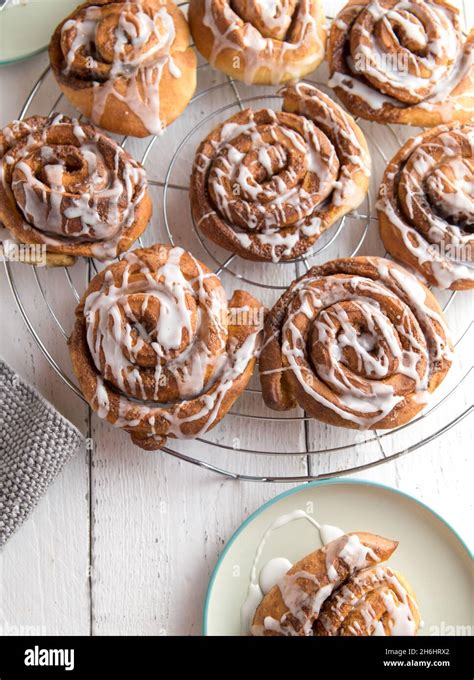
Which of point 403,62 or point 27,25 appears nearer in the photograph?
point 403,62

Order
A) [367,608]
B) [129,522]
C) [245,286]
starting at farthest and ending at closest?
[245,286], [129,522], [367,608]

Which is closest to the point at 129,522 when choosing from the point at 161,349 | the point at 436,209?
the point at 161,349

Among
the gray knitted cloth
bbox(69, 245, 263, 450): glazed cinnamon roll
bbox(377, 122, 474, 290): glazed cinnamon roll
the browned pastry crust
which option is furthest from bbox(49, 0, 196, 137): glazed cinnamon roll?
the browned pastry crust

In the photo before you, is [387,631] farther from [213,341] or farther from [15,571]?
[15,571]

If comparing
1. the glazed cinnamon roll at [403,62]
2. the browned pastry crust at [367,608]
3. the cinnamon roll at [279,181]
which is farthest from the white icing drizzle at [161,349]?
the glazed cinnamon roll at [403,62]

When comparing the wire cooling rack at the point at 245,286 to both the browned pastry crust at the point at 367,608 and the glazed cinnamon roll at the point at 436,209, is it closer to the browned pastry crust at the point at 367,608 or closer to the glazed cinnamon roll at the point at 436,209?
the glazed cinnamon roll at the point at 436,209

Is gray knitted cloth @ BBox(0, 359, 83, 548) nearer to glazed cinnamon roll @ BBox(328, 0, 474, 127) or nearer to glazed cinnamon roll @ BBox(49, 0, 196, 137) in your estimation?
glazed cinnamon roll @ BBox(49, 0, 196, 137)

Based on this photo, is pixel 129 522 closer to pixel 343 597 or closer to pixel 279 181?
pixel 343 597
